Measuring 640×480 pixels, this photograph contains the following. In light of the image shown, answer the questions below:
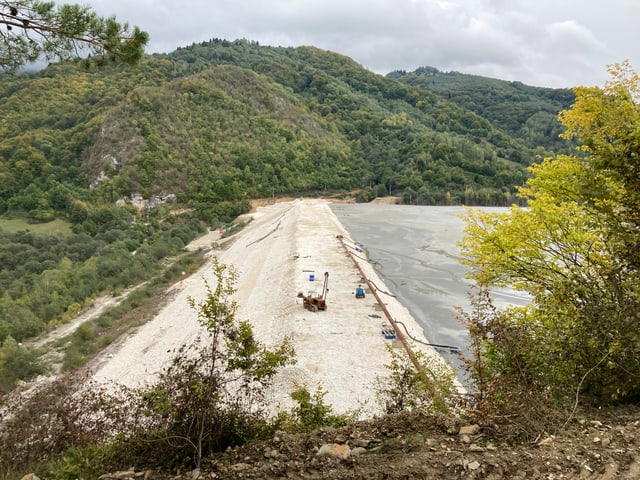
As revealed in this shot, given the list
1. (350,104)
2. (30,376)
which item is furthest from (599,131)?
(350,104)

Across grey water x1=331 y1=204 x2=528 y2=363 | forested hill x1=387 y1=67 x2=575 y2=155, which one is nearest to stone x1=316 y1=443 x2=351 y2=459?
grey water x1=331 y1=204 x2=528 y2=363

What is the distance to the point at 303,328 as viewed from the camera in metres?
15.6

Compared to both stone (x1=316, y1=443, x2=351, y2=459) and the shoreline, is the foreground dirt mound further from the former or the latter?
the shoreline

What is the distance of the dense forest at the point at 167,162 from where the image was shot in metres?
36.7

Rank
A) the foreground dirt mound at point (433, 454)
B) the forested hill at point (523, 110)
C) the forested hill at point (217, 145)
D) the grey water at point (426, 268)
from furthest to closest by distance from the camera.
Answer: the forested hill at point (523, 110), the forested hill at point (217, 145), the grey water at point (426, 268), the foreground dirt mound at point (433, 454)

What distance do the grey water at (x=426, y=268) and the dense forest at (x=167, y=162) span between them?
20.7 metres

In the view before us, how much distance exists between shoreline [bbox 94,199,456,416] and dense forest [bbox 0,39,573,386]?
28.6 feet

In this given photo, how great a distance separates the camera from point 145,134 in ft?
239

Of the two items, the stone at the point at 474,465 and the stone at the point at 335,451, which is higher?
the stone at the point at 474,465

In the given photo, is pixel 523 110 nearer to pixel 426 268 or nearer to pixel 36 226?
pixel 426 268

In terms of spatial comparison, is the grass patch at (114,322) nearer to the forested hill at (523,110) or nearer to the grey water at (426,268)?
the grey water at (426,268)

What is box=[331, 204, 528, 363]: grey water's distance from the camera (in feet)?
65.4

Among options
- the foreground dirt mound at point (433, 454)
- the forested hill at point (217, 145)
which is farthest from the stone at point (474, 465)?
the forested hill at point (217, 145)

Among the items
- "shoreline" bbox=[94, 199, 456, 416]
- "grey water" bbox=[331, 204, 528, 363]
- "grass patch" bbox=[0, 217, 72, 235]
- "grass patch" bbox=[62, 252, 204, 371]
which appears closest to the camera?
"shoreline" bbox=[94, 199, 456, 416]
